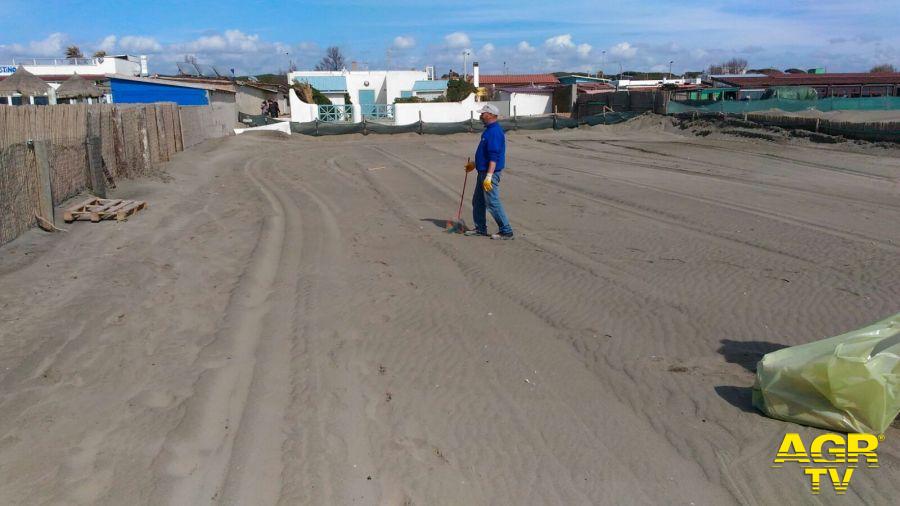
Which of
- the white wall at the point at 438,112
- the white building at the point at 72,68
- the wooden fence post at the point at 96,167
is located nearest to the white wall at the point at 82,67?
the white building at the point at 72,68

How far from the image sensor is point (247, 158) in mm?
25484

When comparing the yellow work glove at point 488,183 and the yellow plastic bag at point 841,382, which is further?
the yellow work glove at point 488,183

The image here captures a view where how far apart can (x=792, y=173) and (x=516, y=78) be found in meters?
71.8

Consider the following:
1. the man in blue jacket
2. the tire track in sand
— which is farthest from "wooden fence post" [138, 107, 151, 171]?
the tire track in sand

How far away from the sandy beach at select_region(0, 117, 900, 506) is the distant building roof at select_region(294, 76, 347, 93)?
56984mm

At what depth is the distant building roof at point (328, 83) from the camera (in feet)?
226

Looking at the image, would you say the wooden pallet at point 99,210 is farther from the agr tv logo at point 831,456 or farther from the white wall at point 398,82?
the white wall at point 398,82

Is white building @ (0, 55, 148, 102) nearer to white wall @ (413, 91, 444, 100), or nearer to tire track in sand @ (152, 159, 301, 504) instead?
white wall @ (413, 91, 444, 100)

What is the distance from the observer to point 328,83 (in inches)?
2739

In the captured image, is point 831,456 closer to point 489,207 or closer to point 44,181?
point 489,207

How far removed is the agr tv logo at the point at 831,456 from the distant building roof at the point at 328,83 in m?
66.6

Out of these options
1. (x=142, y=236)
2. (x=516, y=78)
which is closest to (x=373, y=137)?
(x=142, y=236)

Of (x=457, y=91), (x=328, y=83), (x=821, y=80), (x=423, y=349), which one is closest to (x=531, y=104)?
(x=457, y=91)

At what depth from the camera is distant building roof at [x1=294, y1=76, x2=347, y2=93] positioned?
68.9 meters
